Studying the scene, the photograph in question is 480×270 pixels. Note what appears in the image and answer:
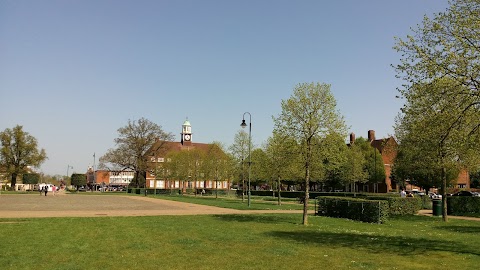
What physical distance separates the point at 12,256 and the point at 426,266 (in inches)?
471

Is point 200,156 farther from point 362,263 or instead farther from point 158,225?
point 362,263

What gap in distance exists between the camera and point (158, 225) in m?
20.6

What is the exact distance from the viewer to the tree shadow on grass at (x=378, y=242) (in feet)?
47.2

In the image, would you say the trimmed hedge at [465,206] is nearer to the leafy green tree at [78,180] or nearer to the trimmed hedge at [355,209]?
the trimmed hedge at [355,209]

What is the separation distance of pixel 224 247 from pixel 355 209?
1495 cm

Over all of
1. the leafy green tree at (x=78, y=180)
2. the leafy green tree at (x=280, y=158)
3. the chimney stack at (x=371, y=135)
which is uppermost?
the chimney stack at (x=371, y=135)

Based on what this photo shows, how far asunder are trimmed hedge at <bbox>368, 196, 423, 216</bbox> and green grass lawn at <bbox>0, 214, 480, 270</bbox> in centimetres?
967

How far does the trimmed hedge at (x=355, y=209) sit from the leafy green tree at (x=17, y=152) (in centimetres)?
7678

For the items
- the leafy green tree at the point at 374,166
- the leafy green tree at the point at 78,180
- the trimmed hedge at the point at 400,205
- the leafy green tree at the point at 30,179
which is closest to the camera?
the trimmed hedge at the point at 400,205

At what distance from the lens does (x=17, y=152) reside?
3423 inches

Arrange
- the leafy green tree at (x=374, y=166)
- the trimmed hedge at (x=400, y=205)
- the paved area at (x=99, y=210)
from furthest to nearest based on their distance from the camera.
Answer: the leafy green tree at (x=374, y=166)
the trimmed hedge at (x=400, y=205)
the paved area at (x=99, y=210)

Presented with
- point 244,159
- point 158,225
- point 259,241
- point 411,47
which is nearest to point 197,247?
point 259,241

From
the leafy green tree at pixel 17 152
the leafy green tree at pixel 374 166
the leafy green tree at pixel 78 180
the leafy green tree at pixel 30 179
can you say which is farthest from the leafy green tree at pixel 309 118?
the leafy green tree at pixel 78 180

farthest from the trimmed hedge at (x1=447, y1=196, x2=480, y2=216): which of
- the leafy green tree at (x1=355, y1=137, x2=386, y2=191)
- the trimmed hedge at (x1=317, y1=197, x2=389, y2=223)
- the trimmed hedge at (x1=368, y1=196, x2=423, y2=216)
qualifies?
the leafy green tree at (x1=355, y1=137, x2=386, y2=191)
